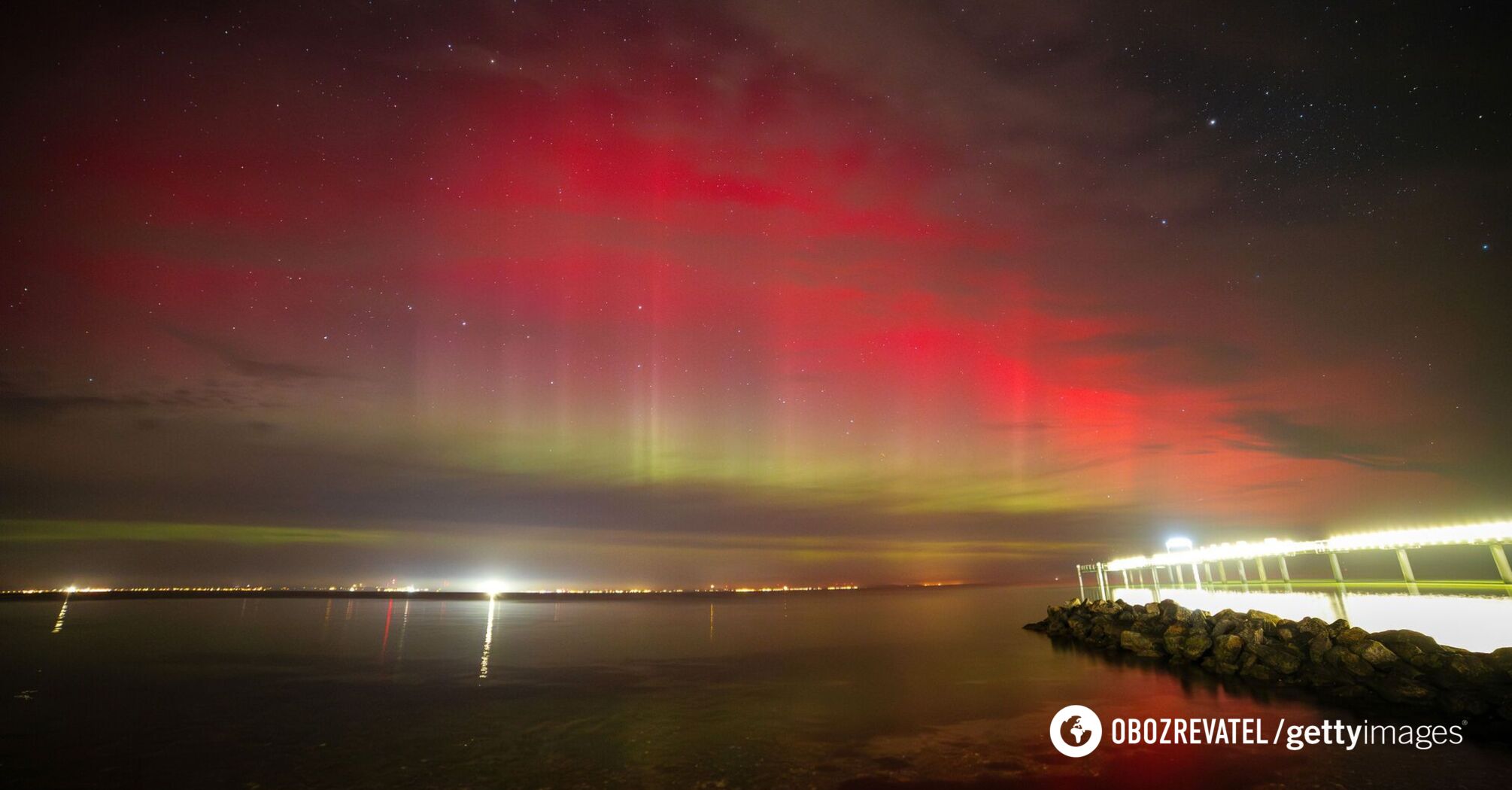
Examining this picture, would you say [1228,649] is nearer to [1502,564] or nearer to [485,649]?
[1502,564]

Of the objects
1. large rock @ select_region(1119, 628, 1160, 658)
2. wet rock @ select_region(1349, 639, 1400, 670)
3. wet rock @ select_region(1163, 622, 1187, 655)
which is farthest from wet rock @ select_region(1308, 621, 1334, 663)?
large rock @ select_region(1119, 628, 1160, 658)

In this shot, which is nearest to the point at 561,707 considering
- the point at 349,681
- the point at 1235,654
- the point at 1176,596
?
the point at 349,681

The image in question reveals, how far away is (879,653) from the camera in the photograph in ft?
141

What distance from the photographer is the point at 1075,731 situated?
18812 millimetres

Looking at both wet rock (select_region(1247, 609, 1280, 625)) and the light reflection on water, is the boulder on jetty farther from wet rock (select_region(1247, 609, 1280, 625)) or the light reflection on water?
the light reflection on water

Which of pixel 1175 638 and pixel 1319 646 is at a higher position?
pixel 1319 646

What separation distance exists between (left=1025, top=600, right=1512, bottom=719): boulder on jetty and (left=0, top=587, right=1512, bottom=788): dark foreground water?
1500 mm

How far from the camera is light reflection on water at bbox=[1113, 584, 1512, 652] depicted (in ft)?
66.2

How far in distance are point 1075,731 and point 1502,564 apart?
14.7 m

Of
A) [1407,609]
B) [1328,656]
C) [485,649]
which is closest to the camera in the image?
[1407,609]

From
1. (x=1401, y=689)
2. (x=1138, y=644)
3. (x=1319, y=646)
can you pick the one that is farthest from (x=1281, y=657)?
(x=1138, y=644)

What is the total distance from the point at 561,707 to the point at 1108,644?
33.8 m

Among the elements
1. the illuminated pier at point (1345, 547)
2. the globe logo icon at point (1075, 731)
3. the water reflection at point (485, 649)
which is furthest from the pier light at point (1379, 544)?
the water reflection at point (485, 649)

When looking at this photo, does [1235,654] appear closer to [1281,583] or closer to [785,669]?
[1281,583]
